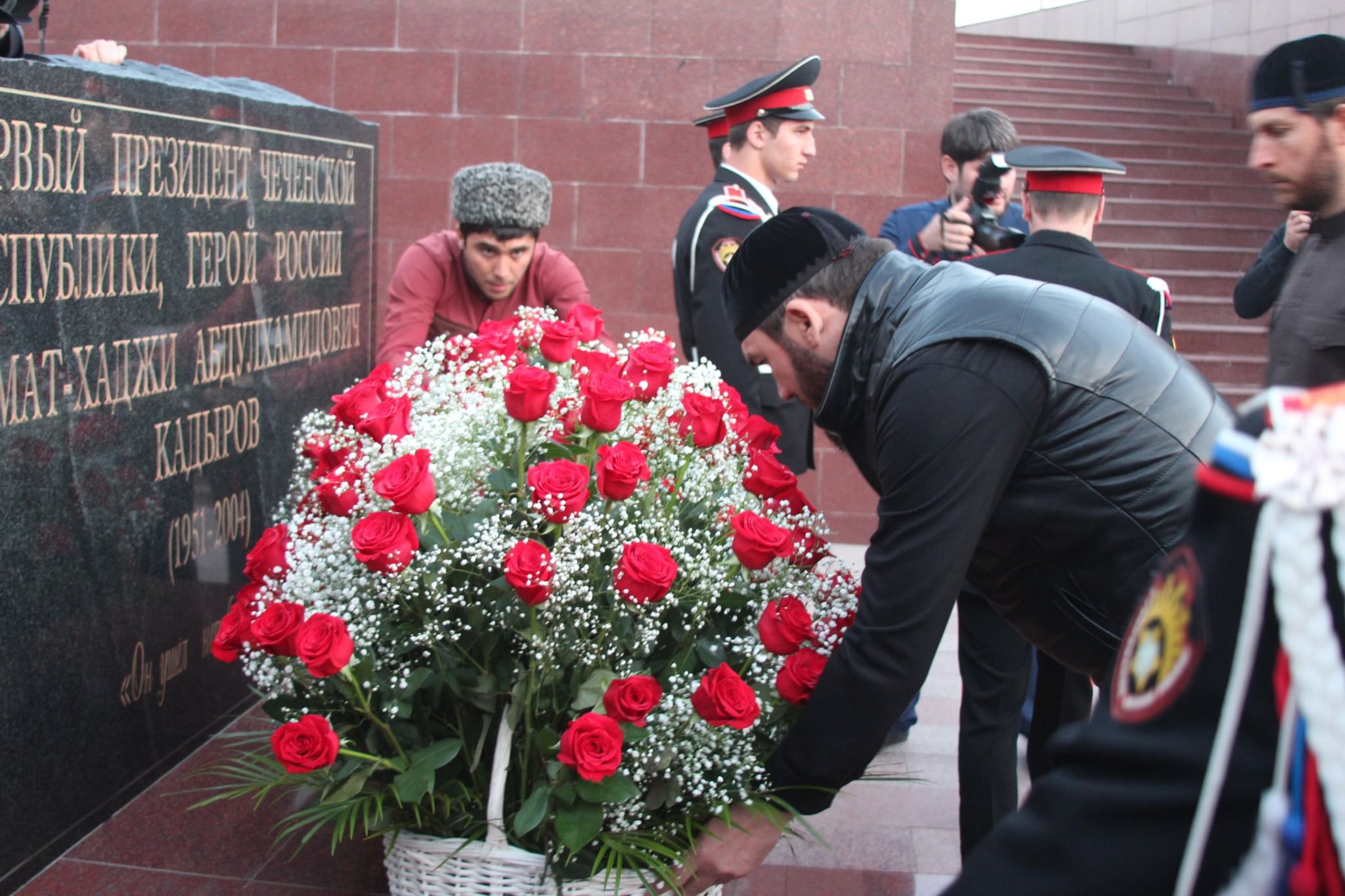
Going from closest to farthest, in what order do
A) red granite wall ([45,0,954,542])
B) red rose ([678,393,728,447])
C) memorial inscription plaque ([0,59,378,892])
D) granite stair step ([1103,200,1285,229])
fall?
red rose ([678,393,728,447])
memorial inscription plaque ([0,59,378,892])
red granite wall ([45,0,954,542])
granite stair step ([1103,200,1285,229])

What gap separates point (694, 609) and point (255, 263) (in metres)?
2.21

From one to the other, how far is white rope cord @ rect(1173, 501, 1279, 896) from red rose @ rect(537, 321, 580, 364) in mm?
1547

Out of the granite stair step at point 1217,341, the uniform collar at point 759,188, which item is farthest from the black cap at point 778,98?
the granite stair step at point 1217,341

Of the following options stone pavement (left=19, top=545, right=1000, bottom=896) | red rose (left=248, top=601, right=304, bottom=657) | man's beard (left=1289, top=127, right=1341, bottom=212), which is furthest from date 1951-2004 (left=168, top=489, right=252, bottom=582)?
man's beard (left=1289, top=127, right=1341, bottom=212)

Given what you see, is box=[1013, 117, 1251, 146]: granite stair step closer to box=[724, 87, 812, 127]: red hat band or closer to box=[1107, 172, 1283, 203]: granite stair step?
box=[1107, 172, 1283, 203]: granite stair step

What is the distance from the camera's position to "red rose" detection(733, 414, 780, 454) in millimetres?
2197

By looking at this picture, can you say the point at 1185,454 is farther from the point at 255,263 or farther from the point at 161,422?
the point at 255,263

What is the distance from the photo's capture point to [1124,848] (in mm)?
760

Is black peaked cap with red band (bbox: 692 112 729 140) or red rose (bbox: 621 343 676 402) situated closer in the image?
red rose (bbox: 621 343 676 402)

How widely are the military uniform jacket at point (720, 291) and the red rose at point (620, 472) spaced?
1951 millimetres

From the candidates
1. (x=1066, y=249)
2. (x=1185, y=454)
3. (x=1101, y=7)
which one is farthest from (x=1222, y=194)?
(x=1185, y=454)

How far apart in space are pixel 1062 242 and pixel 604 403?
1.81m

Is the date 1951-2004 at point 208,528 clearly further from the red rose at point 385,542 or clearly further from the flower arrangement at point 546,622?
the red rose at point 385,542

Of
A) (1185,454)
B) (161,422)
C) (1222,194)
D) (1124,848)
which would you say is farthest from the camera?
(1222,194)
